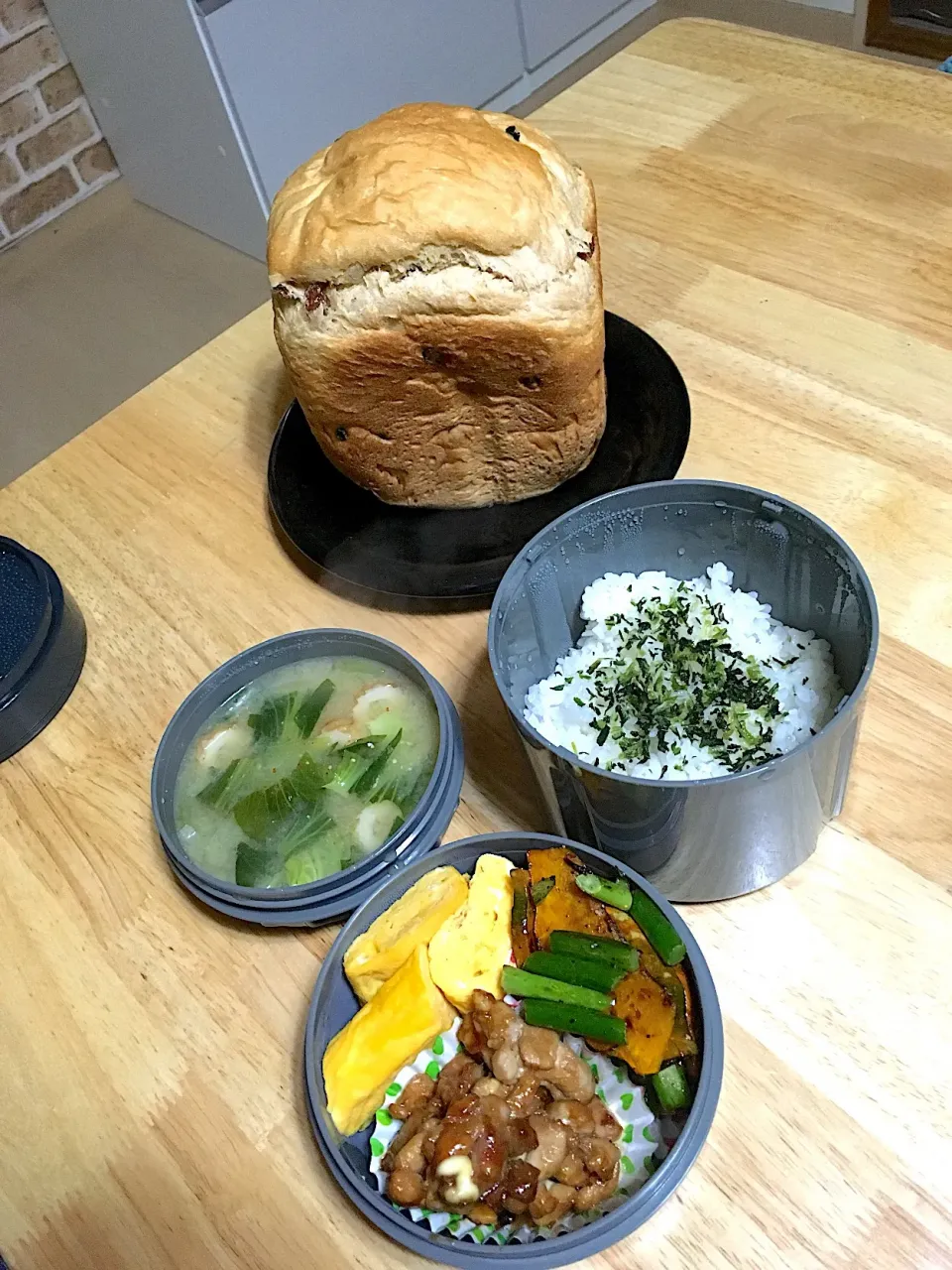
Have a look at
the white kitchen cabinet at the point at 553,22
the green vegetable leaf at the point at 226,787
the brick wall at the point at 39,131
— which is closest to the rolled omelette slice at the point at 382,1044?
the green vegetable leaf at the point at 226,787

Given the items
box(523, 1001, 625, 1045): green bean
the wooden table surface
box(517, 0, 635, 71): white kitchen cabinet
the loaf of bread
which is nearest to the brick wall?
box(517, 0, 635, 71): white kitchen cabinet

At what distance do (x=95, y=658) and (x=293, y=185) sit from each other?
0.44m

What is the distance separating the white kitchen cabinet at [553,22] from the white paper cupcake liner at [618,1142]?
265 centimetres

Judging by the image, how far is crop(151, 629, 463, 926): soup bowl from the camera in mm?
709

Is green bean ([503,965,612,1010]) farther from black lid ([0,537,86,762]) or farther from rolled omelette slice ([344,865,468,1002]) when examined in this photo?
black lid ([0,537,86,762])

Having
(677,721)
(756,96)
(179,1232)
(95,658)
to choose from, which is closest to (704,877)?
(677,721)

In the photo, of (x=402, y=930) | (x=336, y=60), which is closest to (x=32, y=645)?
(x=402, y=930)

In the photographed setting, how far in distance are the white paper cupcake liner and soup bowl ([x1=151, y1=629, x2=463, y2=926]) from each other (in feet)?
0.40

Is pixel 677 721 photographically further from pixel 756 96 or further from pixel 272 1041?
pixel 756 96

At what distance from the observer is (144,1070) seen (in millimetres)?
704

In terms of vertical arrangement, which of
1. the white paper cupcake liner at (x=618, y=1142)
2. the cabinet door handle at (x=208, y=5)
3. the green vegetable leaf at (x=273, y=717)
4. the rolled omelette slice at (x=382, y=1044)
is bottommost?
the cabinet door handle at (x=208, y=5)

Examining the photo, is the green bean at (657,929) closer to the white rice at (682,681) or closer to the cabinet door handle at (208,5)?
the white rice at (682,681)

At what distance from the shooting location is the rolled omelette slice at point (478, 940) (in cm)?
63

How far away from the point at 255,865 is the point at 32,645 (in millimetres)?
290
